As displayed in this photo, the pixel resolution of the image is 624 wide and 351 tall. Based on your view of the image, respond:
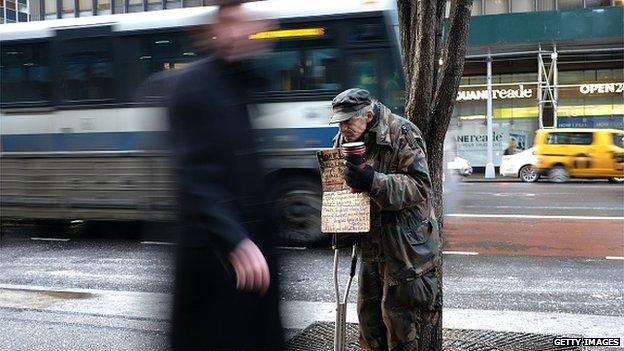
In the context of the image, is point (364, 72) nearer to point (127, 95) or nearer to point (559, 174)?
point (127, 95)

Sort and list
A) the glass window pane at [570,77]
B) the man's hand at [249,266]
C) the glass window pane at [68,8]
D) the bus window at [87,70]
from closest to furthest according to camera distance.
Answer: the man's hand at [249,266], the bus window at [87,70], the glass window pane at [570,77], the glass window pane at [68,8]

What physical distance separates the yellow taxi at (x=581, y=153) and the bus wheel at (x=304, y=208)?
1532 centimetres

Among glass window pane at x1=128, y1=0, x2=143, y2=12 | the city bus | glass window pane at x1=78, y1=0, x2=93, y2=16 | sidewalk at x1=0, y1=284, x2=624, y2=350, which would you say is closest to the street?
sidewalk at x1=0, y1=284, x2=624, y2=350

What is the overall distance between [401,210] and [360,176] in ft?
1.19

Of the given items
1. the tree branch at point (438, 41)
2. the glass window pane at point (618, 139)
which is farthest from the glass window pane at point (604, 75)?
the tree branch at point (438, 41)

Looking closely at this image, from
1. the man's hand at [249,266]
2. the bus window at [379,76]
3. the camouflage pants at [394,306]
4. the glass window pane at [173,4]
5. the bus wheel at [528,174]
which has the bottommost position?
the bus wheel at [528,174]

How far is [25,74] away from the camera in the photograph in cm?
1138

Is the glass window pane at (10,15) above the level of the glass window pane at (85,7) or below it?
above

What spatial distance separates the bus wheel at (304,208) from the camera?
388 inches

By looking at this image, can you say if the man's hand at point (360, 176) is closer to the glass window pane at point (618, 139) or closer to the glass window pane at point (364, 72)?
the glass window pane at point (364, 72)

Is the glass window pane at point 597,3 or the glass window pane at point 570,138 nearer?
the glass window pane at point 570,138

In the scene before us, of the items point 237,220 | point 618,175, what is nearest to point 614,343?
point 237,220

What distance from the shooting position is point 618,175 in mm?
22406

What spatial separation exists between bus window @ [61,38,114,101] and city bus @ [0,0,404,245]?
17mm
